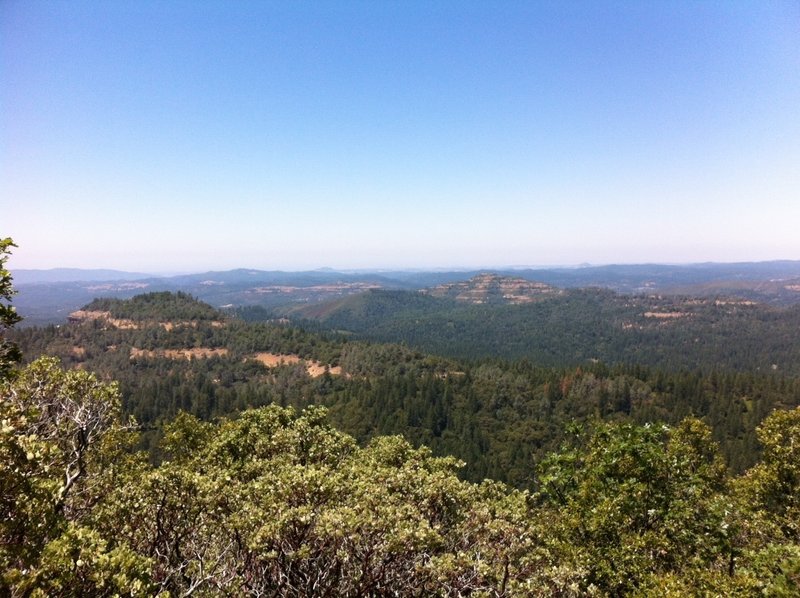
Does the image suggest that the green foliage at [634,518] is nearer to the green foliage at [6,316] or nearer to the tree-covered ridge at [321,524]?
the tree-covered ridge at [321,524]

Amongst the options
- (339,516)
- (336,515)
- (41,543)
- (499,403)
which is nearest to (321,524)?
(336,515)

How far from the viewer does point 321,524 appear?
1479 cm

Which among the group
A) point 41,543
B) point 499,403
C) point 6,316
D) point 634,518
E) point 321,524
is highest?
point 6,316

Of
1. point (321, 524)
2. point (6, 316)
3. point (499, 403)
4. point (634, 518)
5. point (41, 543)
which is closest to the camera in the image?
point (41, 543)

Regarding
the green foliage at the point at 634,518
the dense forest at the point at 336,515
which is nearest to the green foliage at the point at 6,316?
the dense forest at the point at 336,515

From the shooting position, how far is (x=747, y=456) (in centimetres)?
10831

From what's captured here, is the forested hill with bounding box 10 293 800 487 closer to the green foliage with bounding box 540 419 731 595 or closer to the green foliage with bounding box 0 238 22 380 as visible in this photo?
the green foliage with bounding box 540 419 731 595

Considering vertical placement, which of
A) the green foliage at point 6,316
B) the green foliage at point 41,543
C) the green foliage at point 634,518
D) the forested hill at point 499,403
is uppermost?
the green foliage at point 6,316

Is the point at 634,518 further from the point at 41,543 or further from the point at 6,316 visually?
the point at 6,316

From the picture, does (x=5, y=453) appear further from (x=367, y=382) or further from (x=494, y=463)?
(x=367, y=382)

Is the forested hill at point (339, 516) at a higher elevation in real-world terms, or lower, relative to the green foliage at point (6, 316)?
lower

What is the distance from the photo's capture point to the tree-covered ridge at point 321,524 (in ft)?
36.3

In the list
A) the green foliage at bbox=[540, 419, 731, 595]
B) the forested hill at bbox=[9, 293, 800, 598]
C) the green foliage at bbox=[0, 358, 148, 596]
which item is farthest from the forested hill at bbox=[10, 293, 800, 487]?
the green foliage at bbox=[0, 358, 148, 596]

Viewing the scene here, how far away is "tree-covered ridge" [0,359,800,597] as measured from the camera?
36.3 feet
